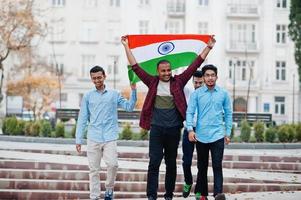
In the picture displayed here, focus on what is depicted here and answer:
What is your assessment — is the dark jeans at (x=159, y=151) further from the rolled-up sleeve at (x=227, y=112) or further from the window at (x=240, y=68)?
the window at (x=240, y=68)

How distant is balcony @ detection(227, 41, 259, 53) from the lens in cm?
4588

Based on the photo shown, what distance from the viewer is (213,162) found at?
7.51m

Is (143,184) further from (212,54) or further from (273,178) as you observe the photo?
(212,54)

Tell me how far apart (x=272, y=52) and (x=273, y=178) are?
36639 millimetres

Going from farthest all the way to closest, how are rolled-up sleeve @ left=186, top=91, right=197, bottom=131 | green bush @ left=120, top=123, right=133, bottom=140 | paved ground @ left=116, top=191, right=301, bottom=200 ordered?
1. green bush @ left=120, top=123, right=133, bottom=140
2. paved ground @ left=116, top=191, right=301, bottom=200
3. rolled-up sleeve @ left=186, top=91, right=197, bottom=131

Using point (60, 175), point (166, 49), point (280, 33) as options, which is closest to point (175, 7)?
point (280, 33)

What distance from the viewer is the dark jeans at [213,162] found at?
7.44 metres

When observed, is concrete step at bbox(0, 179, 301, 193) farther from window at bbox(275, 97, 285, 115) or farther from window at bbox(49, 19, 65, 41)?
window at bbox(49, 19, 65, 41)

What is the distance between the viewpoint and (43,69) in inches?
1564

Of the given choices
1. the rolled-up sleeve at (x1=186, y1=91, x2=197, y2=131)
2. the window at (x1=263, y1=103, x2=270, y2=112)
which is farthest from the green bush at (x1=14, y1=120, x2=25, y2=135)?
the window at (x1=263, y1=103, x2=270, y2=112)

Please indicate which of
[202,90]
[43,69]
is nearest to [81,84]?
[43,69]

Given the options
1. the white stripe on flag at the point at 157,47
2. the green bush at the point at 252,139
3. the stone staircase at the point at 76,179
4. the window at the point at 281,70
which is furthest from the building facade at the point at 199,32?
the white stripe on flag at the point at 157,47

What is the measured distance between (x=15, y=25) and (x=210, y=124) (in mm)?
20585

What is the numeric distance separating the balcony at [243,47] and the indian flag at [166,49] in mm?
37741
